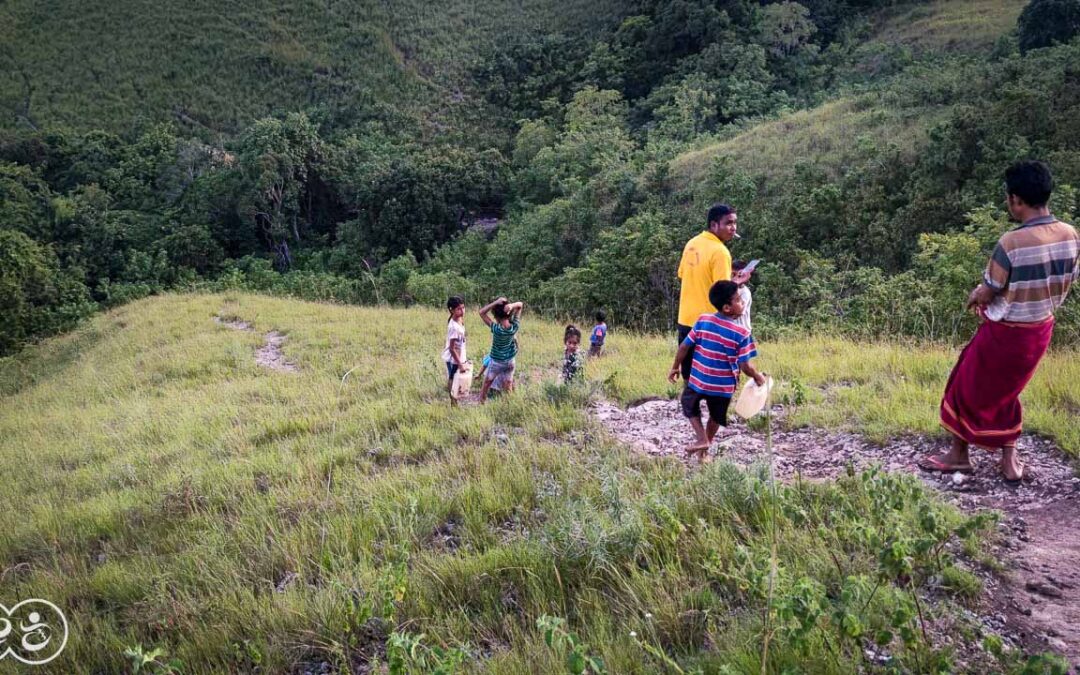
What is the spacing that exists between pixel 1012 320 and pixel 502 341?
14.0 ft

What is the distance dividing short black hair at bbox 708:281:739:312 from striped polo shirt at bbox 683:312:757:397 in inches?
6.3

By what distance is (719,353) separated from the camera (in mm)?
4117

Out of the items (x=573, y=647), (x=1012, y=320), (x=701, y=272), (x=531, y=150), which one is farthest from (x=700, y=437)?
(x=531, y=150)

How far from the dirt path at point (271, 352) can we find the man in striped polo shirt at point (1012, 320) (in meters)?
10.2

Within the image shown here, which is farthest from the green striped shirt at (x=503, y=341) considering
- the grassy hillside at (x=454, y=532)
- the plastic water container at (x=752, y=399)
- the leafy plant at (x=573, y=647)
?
the leafy plant at (x=573, y=647)

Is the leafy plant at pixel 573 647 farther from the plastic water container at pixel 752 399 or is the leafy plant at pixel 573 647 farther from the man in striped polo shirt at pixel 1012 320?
the man in striped polo shirt at pixel 1012 320

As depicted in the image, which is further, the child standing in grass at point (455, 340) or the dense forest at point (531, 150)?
the dense forest at point (531, 150)

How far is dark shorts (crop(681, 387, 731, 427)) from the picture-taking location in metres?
4.23

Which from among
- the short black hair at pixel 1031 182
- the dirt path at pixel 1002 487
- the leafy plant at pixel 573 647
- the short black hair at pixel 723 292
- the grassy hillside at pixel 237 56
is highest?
the grassy hillside at pixel 237 56

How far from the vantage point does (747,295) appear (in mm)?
4504

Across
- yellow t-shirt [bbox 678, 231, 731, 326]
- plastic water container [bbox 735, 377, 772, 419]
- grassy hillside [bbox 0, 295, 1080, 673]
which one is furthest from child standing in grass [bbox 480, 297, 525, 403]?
plastic water container [bbox 735, 377, 772, 419]

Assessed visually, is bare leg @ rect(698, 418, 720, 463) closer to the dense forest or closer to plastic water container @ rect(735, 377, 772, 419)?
plastic water container @ rect(735, 377, 772, 419)

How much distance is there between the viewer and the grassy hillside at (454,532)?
8.61 feet

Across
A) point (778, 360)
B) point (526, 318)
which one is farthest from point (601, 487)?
point (526, 318)
